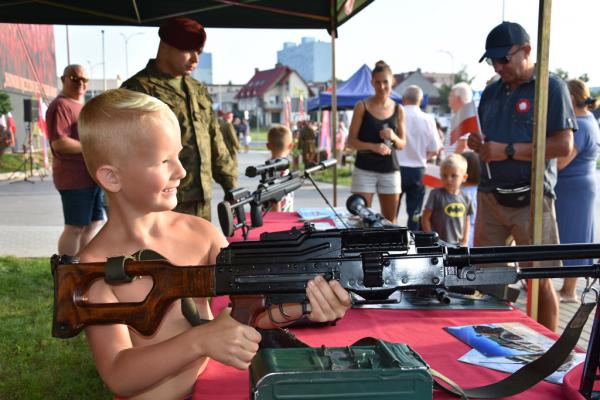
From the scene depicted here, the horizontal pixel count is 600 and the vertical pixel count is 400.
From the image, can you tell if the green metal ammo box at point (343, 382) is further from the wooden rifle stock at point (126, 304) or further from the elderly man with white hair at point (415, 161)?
the elderly man with white hair at point (415, 161)

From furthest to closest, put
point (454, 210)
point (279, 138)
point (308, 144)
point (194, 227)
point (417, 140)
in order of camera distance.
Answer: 1. point (308, 144)
2. point (417, 140)
3. point (279, 138)
4. point (454, 210)
5. point (194, 227)

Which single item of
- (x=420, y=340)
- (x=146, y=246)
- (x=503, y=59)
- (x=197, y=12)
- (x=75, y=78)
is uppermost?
(x=197, y=12)

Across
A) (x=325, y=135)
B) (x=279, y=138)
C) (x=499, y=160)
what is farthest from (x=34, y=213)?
(x=325, y=135)

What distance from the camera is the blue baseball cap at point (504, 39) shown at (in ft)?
11.1

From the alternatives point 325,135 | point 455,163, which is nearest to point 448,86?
point 325,135

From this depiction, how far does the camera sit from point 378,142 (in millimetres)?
5773

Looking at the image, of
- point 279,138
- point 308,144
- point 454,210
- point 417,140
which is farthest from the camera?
point 308,144

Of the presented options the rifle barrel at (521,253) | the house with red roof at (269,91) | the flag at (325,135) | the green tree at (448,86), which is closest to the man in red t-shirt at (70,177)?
the rifle barrel at (521,253)

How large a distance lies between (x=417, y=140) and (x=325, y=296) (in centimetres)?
569

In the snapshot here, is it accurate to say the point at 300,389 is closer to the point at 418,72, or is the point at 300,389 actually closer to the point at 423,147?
the point at 423,147

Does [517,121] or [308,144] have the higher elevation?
[308,144]

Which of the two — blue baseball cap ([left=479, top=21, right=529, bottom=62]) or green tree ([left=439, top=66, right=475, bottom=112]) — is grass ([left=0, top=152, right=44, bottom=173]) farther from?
green tree ([left=439, top=66, right=475, bottom=112])

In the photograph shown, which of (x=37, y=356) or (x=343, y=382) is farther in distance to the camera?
(x=37, y=356)

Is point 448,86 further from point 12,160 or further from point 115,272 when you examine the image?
point 115,272
